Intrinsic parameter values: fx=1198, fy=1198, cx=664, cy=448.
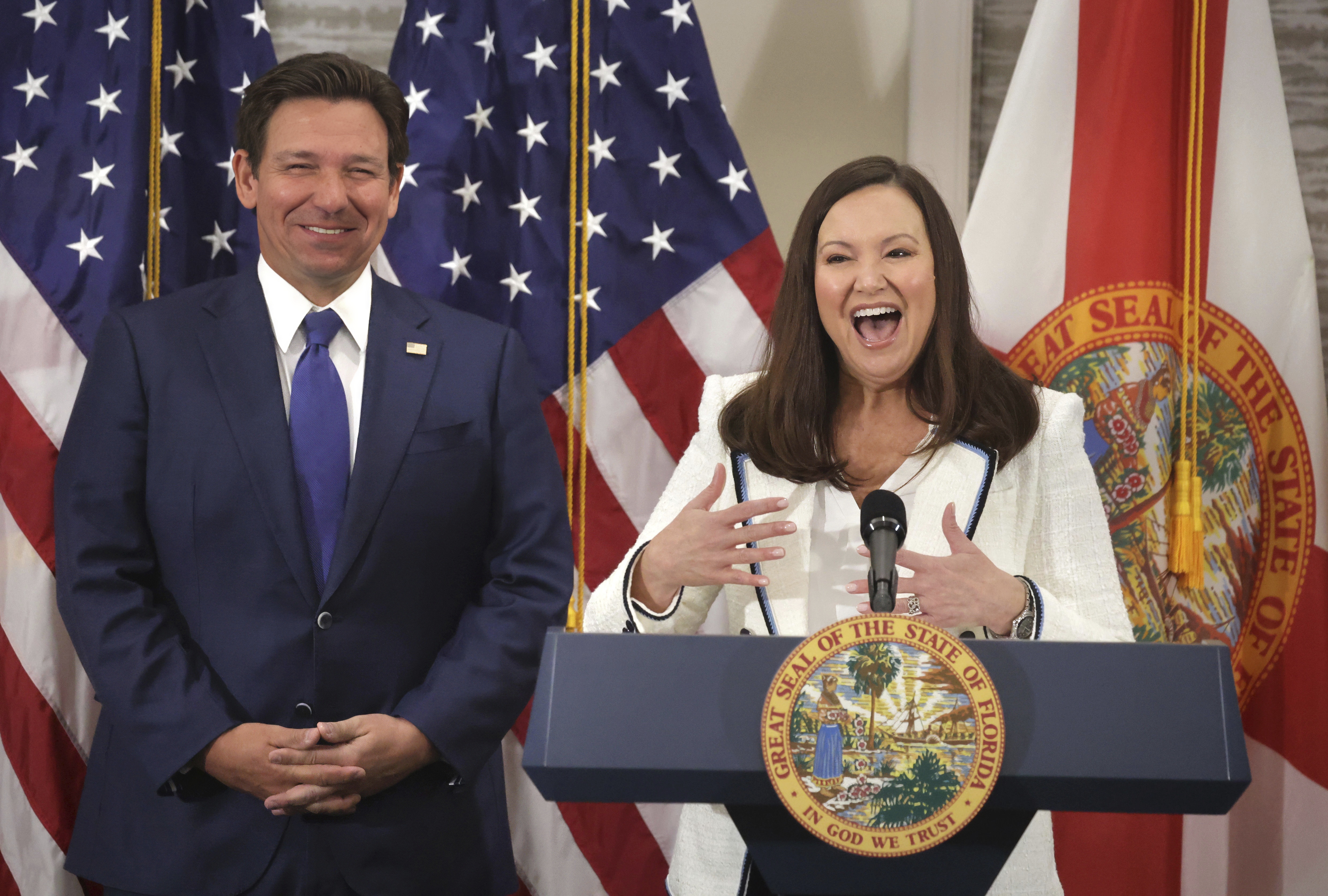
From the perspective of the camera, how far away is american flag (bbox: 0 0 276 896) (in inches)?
86.4

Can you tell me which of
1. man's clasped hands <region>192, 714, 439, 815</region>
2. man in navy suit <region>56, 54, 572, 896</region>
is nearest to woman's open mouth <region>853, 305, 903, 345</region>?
man in navy suit <region>56, 54, 572, 896</region>

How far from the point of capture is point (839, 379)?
1.73 metres

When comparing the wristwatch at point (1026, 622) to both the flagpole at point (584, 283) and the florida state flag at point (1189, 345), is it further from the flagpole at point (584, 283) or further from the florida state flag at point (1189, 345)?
the flagpole at point (584, 283)

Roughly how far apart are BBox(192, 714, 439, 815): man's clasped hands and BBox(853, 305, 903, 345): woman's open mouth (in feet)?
2.72

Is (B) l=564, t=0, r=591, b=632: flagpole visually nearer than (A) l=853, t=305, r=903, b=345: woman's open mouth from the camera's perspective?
No

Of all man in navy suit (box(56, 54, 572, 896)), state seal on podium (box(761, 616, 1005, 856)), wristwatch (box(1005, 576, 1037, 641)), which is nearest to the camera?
state seal on podium (box(761, 616, 1005, 856))

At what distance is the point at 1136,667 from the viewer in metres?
0.96

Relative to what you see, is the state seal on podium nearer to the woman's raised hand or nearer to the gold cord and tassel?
the woman's raised hand

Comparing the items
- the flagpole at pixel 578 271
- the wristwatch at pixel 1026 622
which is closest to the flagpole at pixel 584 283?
the flagpole at pixel 578 271

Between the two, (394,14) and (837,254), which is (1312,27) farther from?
(394,14)

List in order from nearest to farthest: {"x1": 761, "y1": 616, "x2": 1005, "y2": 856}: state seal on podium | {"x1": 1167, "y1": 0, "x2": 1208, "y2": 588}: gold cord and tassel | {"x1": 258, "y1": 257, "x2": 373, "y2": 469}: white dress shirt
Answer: {"x1": 761, "y1": 616, "x2": 1005, "y2": 856}: state seal on podium < {"x1": 258, "y1": 257, "x2": 373, "y2": 469}: white dress shirt < {"x1": 1167, "y1": 0, "x2": 1208, "y2": 588}: gold cord and tassel

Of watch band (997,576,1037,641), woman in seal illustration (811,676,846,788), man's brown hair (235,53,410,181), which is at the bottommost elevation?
woman in seal illustration (811,676,846,788)

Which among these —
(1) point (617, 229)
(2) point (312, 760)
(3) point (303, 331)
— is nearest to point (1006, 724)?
(2) point (312, 760)

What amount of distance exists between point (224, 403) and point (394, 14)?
4.70ft
